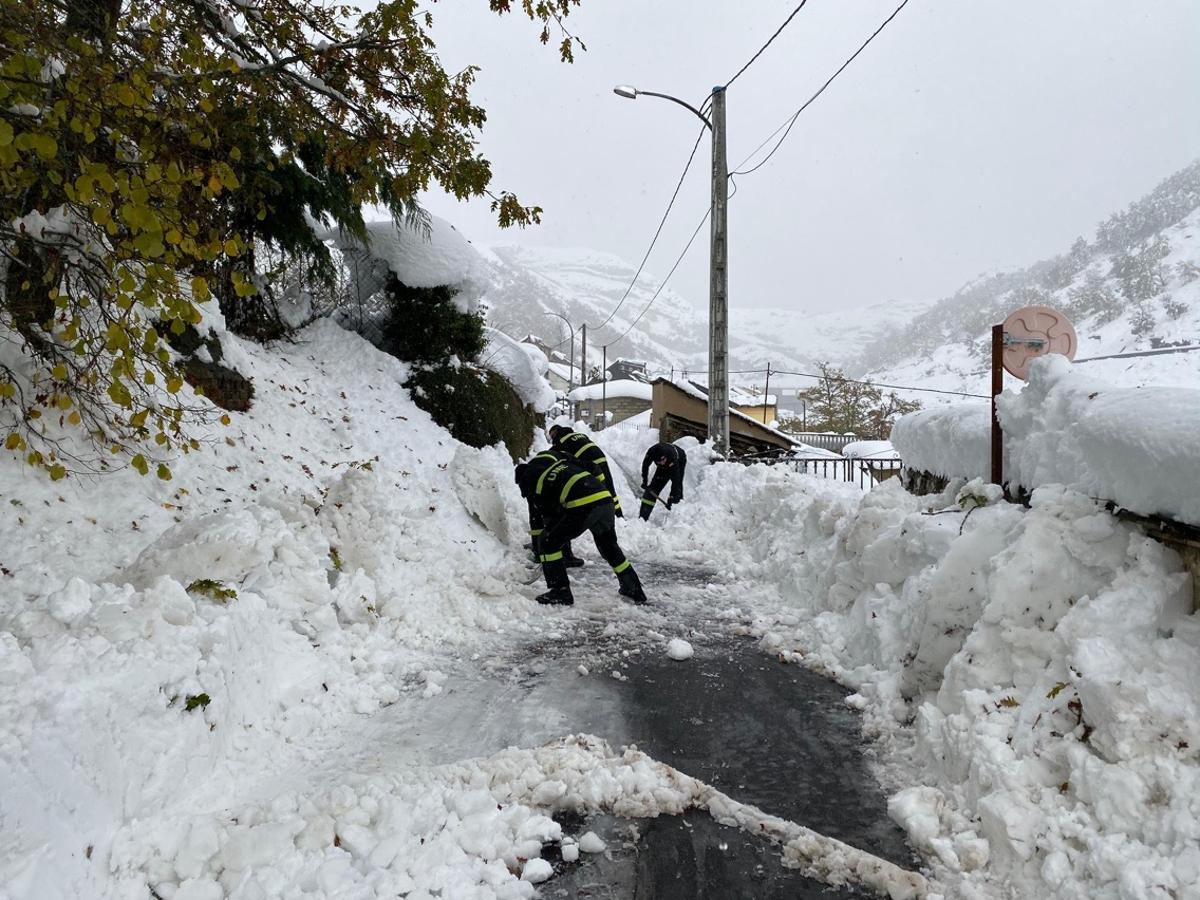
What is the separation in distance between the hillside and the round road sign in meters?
0.18

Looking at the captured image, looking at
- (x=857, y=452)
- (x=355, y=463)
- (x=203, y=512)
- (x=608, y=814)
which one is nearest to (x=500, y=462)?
(x=355, y=463)

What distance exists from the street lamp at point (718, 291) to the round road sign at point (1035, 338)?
7.45 meters

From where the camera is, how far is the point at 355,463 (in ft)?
23.8

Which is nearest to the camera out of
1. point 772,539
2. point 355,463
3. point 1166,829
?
point 1166,829

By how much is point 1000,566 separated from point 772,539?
Result: 15.3 feet

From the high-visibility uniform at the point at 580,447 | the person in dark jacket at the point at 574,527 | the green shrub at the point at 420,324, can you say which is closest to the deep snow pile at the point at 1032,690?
the person in dark jacket at the point at 574,527

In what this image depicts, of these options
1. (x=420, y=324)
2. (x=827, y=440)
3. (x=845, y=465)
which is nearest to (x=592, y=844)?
(x=420, y=324)

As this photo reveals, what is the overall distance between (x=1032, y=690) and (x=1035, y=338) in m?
2.97

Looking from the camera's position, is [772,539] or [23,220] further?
[772,539]

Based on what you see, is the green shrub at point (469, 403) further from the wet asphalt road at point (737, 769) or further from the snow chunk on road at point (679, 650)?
the wet asphalt road at point (737, 769)

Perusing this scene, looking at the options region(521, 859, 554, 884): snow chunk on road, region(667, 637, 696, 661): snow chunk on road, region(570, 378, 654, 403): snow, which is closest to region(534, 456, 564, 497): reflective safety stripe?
region(667, 637, 696, 661): snow chunk on road

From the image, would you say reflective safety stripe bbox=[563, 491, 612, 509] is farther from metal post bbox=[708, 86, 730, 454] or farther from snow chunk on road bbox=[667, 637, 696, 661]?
metal post bbox=[708, 86, 730, 454]

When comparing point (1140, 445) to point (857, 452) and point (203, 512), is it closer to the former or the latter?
point (203, 512)

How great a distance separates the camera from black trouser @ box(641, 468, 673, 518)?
996 centimetres
